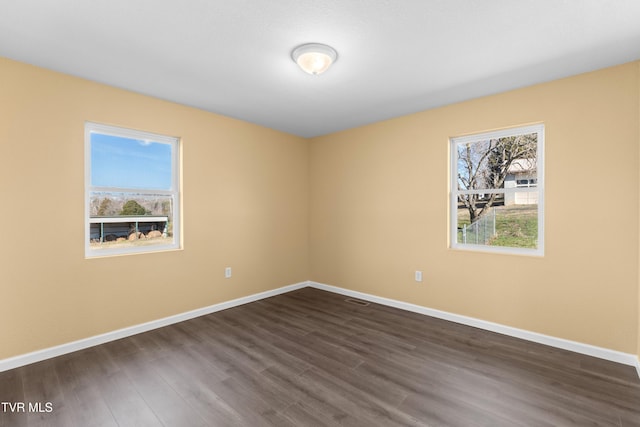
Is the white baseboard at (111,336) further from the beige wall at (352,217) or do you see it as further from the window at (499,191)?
the window at (499,191)

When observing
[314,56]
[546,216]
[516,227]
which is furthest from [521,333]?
[314,56]

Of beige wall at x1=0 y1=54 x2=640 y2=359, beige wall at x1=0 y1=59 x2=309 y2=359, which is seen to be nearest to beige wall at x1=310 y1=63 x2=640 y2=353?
beige wall at x1=0 y1=54 x2=640 y2=359

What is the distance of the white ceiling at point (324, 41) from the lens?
1859 mm

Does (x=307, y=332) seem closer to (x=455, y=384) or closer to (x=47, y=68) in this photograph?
(x=455, y=384)

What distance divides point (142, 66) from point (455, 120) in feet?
10.8

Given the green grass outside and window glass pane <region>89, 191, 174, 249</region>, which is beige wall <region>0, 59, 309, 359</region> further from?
the green grass outside

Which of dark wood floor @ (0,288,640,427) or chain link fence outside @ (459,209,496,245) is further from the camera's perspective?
chain link fence outside @ (459,209,496,245)

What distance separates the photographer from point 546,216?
2871 millimetres

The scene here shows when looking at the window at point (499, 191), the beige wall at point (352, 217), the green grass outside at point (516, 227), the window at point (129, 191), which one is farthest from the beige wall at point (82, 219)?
the green grass outside at point (516, 227)

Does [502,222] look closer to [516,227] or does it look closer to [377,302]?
[516,227]

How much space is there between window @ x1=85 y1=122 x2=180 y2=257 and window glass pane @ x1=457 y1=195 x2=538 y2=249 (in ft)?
11.4

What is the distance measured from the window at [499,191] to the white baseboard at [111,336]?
300 cm

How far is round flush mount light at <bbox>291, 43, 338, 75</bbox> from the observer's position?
2.26m

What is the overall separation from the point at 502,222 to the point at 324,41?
2642mm
